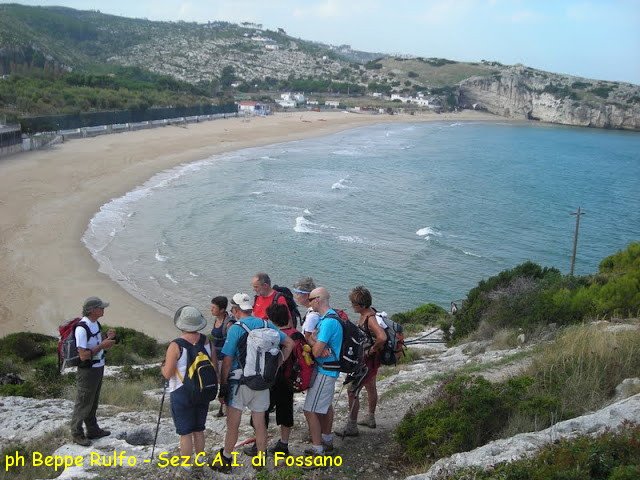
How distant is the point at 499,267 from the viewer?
25594 millimetres

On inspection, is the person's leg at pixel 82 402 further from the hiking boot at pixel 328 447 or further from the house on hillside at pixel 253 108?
the house on hillside at pixel 253 108

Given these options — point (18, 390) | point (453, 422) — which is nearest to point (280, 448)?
point (453, 422)

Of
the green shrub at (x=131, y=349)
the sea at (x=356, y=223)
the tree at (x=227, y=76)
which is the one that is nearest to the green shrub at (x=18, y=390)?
the green shrub at (x=131, y=349)

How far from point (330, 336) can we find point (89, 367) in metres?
2.43

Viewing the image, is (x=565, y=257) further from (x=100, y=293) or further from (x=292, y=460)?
(x=292, y=460)

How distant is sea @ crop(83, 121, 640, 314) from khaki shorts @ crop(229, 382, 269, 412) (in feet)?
45.1

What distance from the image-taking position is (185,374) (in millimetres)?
5039

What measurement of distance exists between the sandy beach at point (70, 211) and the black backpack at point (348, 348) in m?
12.0

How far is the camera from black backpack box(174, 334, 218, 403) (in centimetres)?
501

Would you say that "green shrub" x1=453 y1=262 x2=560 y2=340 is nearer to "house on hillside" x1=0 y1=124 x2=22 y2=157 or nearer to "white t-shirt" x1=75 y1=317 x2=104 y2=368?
"white t-shirt" x1=75 y1=317 x2=104 y2=368

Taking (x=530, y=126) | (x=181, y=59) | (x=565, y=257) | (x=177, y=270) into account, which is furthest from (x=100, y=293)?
(x=181, y=59)

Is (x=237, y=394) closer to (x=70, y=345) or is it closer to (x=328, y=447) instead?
(x=328, y=447)

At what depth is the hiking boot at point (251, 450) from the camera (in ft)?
18.0

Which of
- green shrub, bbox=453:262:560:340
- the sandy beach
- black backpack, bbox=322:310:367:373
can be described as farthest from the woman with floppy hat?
the sandy beach
